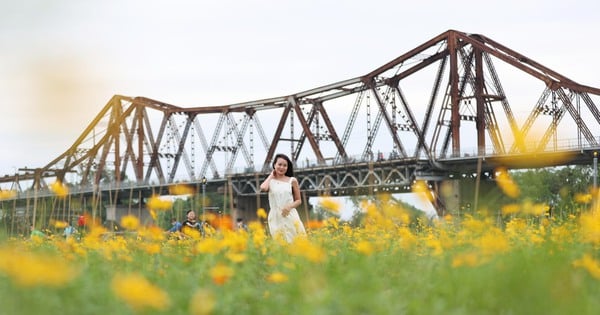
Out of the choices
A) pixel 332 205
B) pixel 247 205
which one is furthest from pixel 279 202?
pixel 247 205

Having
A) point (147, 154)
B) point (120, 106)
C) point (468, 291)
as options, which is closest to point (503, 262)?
point (468, 291)

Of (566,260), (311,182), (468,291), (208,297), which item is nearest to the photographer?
(208,297)

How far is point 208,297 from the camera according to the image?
4363 mm

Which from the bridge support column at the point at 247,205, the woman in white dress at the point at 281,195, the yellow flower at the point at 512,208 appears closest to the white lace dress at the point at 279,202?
the woman in white dress at the point at 281,195

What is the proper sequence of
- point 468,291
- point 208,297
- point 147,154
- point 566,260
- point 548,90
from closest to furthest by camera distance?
point 208,297, point 468,291, point 566,260, point 548,90, point 147,154

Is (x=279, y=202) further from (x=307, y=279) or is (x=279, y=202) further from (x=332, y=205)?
(x=307, y=279)

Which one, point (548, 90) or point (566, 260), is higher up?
point (548, 90)

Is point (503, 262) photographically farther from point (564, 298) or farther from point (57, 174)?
point (57, 174)

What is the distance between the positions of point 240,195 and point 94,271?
66.3 m

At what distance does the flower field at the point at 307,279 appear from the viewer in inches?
182

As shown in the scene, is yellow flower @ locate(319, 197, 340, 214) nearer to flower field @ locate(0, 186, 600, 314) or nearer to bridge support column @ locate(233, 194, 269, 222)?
flower field @ locate(0, 186, 600, 314)

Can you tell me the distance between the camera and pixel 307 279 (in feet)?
18.6

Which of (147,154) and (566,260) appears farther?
(147,154)

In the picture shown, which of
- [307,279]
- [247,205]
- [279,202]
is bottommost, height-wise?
[247,205]
